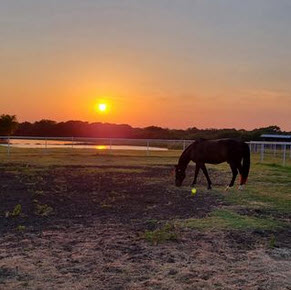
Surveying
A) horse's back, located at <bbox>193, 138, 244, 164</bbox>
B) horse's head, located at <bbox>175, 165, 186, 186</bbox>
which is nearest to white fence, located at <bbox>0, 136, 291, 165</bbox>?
horse's back, located at <bbox>193, 138, 244, 164</bbox>

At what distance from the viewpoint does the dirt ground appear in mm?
4285

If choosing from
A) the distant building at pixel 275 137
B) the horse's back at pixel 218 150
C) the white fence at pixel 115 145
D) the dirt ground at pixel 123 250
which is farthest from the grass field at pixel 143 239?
the distant building at pixel 275 137

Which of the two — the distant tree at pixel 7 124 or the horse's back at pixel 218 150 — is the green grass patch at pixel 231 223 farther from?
the distant tree at pixel 7 124

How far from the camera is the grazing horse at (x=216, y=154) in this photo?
12.5 m

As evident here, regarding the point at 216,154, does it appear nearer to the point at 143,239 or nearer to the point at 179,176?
the point at 179,176

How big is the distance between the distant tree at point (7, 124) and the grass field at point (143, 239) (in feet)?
157

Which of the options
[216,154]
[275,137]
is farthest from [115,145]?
[216,154]

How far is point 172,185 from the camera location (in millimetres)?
12633

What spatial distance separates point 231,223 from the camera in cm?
705

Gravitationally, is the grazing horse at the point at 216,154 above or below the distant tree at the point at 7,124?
below

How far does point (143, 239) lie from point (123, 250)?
60 centimetres

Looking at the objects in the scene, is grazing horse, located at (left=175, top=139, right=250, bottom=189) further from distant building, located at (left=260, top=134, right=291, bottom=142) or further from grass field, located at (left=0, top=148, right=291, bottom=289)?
distant building, located at (left=260, top=134, right=291, bottom=142)

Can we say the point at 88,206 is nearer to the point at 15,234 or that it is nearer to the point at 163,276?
the point at 15,234

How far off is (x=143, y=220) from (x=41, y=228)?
5.69ft
